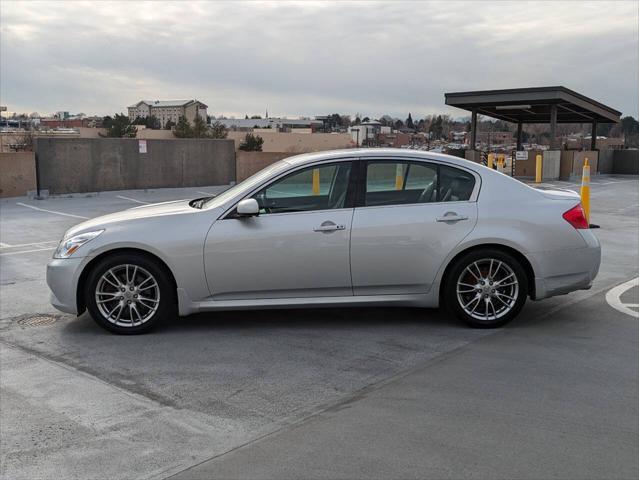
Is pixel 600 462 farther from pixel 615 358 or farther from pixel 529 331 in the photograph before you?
pixel 529 331

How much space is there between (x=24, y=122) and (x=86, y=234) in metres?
114

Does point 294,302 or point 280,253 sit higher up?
point 280,253

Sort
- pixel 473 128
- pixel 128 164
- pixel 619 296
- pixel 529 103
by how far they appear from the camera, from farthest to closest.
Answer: pixel 473 128, pixel 529 103, pixel 128 164, pixel 619 296

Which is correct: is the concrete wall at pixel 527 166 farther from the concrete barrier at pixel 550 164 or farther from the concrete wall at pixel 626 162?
the concrete wall at pixel 626 162

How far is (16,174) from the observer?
18.7 m

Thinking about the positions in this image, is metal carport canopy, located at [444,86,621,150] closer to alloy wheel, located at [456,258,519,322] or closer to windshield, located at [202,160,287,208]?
alloy wheel, located at [456,258,519,322]

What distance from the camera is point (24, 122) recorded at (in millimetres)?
107938

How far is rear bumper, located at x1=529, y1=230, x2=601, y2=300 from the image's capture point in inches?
237

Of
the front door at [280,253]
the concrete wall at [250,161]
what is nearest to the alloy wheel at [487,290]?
the front door at [280,253]

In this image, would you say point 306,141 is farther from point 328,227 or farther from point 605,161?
point 328,227

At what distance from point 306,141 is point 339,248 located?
54.6 metres

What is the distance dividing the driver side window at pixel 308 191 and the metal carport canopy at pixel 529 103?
81.6 feet

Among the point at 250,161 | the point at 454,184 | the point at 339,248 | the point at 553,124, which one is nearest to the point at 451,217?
the point at 454,184

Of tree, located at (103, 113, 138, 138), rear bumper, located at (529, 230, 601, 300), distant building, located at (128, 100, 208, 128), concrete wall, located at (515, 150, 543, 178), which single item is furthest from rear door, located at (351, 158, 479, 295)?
distant building, located at (128, 100, 208, 128)
